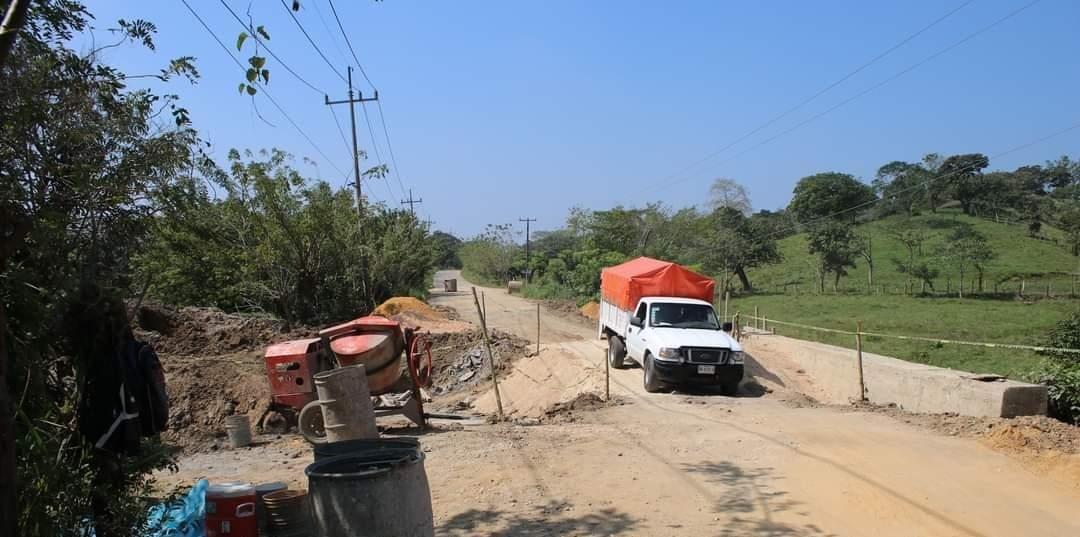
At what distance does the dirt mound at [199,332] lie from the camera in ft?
60.8

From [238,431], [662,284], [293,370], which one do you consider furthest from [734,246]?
[238,431]

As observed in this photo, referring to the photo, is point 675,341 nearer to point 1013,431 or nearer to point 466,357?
point 1013,431

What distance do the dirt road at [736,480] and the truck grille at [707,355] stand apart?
6.98 feet

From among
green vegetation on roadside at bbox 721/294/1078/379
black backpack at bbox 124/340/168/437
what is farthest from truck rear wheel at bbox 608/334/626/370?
black backpack at bbox 124/340/168/437

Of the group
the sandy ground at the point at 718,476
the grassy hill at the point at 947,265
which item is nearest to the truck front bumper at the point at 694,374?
the sandy ground at the point at 718,476

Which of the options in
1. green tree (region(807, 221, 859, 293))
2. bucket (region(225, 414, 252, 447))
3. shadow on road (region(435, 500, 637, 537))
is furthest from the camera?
green tree (region(807, 221, 859, 293))

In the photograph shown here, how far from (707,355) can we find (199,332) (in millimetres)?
13759

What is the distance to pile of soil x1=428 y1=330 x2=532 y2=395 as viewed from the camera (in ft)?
63.3

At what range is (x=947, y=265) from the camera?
4462 centimetres

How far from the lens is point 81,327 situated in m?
4.31

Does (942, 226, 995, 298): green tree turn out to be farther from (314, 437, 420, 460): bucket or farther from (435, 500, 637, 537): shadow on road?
(314, 437, 420, 460): bucket

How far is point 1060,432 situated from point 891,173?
9006 centimetres

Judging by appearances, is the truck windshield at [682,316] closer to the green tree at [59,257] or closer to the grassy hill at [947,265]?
the green tree at [59,257]

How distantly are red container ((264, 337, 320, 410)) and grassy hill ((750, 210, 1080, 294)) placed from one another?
132 feet
